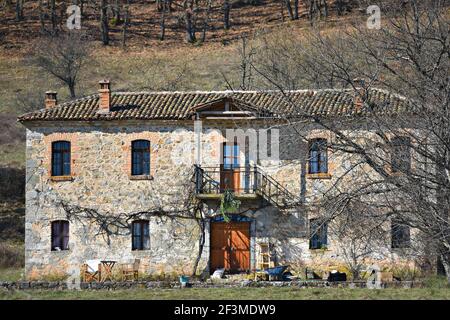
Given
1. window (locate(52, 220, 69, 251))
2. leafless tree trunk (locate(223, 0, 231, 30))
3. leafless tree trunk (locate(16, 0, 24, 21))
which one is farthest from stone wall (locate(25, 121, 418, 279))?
leafless tree trunk (locate(16, 0, 24, 21))

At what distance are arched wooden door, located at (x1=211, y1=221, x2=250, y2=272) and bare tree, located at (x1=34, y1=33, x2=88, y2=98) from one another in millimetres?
22389

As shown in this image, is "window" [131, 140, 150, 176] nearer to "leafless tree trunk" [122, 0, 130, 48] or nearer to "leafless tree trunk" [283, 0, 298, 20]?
"leafless tree trunk" [122, 0, 130, 48]

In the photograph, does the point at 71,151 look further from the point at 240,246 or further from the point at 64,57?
the point at 64,57

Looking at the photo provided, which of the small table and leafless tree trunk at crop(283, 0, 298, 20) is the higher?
leafless tree trunk at crop(283, 0, 298, 20)

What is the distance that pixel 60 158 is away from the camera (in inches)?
1248

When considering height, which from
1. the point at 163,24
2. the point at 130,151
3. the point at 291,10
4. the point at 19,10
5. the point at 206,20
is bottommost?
the point at 130,151

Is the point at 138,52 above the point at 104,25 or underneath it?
underneath

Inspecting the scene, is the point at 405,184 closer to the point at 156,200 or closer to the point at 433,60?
the point at 433,60

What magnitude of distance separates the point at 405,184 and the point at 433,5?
4.94 m

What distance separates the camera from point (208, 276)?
30.5m

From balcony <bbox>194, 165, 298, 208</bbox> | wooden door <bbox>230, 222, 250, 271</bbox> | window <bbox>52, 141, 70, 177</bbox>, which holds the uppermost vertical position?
window <bbox>52, 141, 70, 177</bbox>

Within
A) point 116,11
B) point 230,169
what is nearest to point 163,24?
point 116,11

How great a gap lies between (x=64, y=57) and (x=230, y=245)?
86.0 feet

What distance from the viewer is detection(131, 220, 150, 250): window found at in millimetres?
31156
